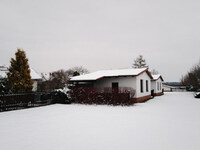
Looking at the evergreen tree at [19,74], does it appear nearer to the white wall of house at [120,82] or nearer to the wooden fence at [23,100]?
the wooden fence at [23,100]

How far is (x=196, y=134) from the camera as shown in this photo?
16.0 feet

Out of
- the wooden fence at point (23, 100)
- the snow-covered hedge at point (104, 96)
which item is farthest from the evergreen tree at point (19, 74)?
the snow-covered hedge at point (104, 96)

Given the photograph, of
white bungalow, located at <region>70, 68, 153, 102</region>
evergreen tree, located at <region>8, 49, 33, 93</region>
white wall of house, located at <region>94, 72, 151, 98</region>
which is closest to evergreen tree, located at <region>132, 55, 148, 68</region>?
white bungalow, located at <region>70, 68, 153, 102</region>

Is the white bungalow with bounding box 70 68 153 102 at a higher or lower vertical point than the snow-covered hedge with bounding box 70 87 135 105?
higher

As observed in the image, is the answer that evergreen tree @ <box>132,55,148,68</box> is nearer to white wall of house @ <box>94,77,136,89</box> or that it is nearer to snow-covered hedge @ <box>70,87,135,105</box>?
white wall of house @ <box>94,77,136,89</box>

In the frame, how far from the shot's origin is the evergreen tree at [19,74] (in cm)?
1414

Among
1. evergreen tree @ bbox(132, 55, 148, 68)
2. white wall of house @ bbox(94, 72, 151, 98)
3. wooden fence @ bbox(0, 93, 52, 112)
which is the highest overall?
evergreen tree @ bbox(132, 55, 148, 68)

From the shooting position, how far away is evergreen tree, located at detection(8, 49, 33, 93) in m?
14.1

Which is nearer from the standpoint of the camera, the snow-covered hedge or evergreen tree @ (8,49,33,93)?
the snow-covered hedge

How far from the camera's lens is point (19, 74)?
14312 millimetres

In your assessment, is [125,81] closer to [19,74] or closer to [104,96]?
[104,96]

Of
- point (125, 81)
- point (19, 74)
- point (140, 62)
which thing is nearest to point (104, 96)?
point (125, 81)

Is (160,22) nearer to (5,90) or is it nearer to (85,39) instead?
(85,39)

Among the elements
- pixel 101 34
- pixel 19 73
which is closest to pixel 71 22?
pixel 101 34
